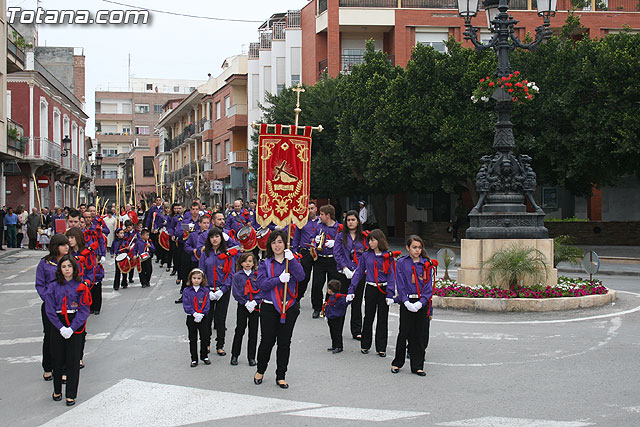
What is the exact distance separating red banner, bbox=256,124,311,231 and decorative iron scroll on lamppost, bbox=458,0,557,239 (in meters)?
5.51

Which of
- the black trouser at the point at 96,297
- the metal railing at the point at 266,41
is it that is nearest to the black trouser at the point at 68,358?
the black trouser at the point at 96,297

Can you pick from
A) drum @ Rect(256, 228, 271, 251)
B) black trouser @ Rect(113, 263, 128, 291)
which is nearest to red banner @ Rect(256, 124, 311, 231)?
drum @ Rect(256, 228, 271, 251)

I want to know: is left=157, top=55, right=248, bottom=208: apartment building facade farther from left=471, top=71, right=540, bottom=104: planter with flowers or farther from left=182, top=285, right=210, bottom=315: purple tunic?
left=182, top=285, right=210, bottom=315: purple tunic

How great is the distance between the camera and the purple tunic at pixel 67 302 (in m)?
7.00

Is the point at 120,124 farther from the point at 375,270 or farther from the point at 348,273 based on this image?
the point at 375,270

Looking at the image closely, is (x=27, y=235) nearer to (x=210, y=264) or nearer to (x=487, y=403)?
(x=210, y=264)

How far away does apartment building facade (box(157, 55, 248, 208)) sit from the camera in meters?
46.1

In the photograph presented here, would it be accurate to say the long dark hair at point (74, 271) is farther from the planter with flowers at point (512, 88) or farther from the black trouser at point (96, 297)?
the planter with flowers at point (512, 88)

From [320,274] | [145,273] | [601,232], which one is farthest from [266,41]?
[320,274]

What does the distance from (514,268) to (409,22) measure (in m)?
26.1

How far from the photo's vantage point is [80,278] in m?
7.25

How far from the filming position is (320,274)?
11695 millimetres

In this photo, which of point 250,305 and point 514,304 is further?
point 514,304

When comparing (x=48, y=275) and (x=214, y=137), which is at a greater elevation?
(x=214, y=137)
